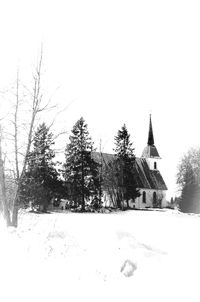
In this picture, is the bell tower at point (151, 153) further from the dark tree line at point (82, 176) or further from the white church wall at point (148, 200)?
the dark tree line at point (82, 176)

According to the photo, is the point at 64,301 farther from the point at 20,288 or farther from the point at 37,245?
the point at 37,245

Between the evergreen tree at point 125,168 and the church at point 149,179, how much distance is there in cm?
1104

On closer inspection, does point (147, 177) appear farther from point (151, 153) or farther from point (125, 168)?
point (125, 168)

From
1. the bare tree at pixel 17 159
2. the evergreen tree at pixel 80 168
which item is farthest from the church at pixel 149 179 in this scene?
the bare tree at pixel 17 159

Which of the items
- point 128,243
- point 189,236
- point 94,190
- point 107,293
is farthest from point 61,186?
point 107,293

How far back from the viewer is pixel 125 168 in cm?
5234

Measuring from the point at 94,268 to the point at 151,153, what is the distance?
221 feet

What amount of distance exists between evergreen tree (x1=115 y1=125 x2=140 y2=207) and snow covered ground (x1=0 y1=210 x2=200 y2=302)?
37.1 metres

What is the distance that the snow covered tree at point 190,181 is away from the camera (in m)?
55.8

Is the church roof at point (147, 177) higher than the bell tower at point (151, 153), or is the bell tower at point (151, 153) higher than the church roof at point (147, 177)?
the bell tower at point (151, 153)

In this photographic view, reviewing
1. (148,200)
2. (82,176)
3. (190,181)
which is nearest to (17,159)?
(82,176)

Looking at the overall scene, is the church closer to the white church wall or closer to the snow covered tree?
the white church wall

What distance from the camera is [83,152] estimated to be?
154 ft

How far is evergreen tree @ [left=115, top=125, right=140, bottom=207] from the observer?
2035 inches
